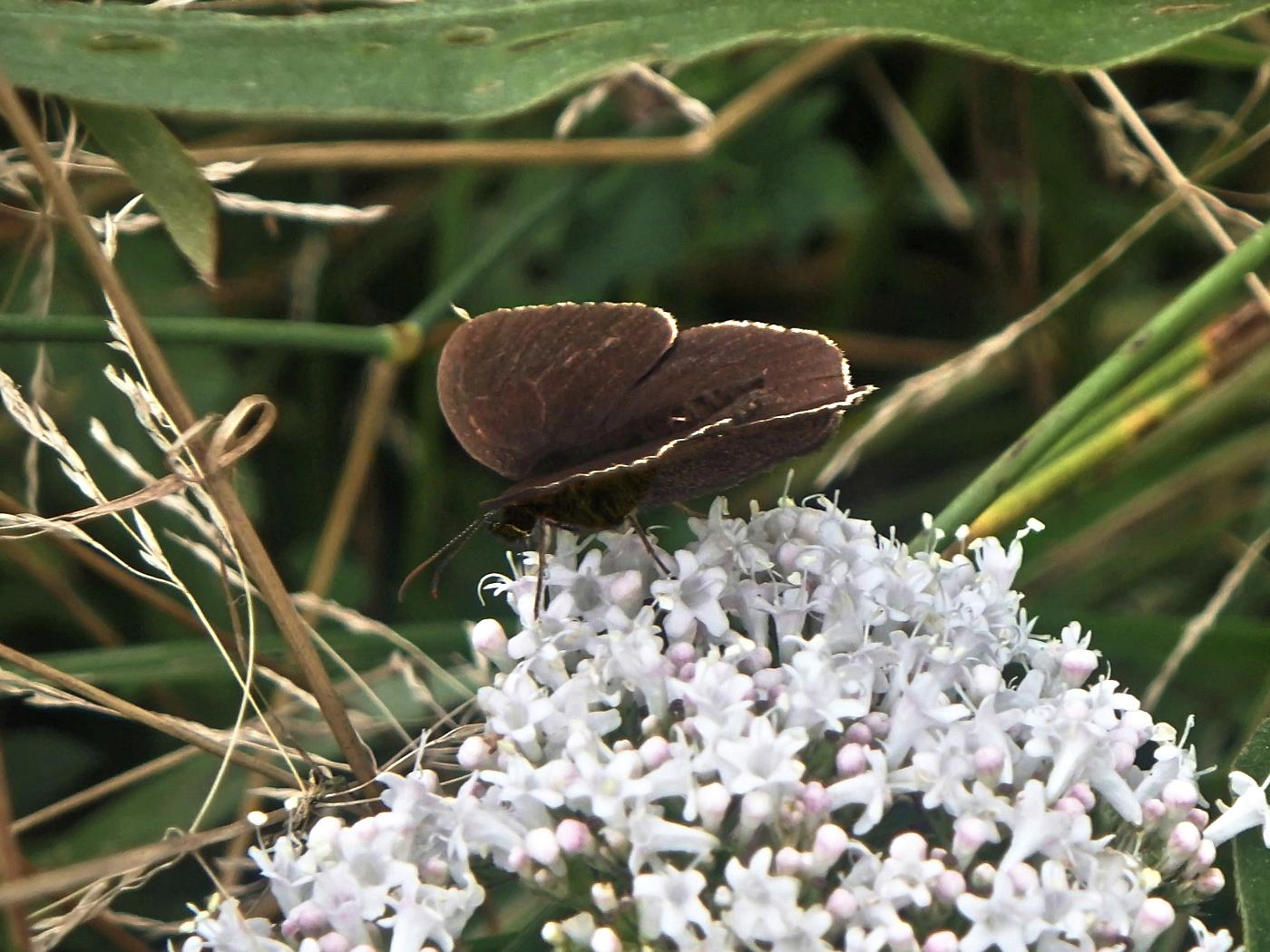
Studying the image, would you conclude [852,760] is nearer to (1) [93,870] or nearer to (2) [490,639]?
(2) [490,639]

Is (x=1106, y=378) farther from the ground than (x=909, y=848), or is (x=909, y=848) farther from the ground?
(x=1106, y=378)

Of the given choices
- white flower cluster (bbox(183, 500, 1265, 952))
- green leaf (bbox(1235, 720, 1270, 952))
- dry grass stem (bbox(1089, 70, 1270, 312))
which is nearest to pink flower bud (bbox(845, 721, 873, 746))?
white flower cluster (bbox(183, 500, 1265, 952))

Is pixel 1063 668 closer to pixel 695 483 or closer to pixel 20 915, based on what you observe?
pixel 695 483

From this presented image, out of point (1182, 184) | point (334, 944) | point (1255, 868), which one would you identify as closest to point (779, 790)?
point (334, 944)

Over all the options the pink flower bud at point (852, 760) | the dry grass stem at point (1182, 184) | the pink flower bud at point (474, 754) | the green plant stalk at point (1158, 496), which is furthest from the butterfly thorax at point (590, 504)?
the green plant stalk at point (1158, 496)

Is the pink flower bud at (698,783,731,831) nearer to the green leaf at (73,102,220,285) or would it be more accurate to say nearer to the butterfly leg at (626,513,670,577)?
the butterfly leg at (626,513,670,577)

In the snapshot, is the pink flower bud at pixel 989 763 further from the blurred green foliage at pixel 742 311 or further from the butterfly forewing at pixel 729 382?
the blurred green foliage at pixel 742 311
